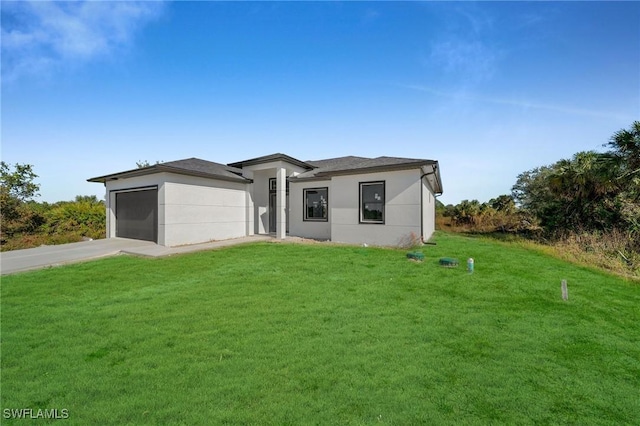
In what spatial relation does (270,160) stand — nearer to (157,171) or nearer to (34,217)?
(157,171)

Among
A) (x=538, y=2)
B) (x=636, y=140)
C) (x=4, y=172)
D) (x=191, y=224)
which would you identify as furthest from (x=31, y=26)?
(x=636, y=140)

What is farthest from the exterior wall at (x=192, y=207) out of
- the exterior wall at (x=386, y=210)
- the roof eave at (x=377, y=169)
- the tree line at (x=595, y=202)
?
the tree line at (x=595, y=202)

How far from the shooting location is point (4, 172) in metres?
15.5

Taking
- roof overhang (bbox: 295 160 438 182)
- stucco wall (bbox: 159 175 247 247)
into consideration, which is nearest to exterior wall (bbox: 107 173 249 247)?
stucco wall (bbox: 159 175 247 247)

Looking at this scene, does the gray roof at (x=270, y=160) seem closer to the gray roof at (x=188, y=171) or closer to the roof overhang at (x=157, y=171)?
the gray roof at (x=188, y=171)

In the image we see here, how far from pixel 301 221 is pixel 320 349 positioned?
34.6 feet

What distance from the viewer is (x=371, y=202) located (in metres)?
11.5

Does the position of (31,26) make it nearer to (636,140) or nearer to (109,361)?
(109,361)

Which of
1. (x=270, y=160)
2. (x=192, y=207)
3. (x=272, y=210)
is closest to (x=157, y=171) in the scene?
(x=192, y=207)

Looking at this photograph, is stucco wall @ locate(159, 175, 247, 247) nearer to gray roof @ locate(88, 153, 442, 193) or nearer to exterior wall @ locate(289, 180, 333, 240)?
gray roof @ locate(88, 153, 442, 193)

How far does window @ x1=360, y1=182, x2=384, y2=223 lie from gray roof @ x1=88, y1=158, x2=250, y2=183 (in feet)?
21.3

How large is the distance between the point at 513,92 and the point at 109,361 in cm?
1337

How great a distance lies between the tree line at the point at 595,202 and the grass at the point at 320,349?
7.40 m

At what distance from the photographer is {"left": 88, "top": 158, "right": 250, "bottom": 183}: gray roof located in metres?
10.7
